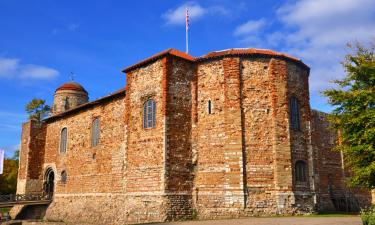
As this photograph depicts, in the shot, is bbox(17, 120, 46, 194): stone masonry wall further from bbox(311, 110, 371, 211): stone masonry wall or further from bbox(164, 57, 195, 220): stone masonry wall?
bbox(311, 110, 371, 211): stone masonry wall

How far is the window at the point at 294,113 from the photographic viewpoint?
1956 centimetres

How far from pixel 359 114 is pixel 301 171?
18.7 ft

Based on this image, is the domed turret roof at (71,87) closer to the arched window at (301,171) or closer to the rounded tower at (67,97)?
the rounded tower at (67,97)

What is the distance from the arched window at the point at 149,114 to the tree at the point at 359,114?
27.3ft

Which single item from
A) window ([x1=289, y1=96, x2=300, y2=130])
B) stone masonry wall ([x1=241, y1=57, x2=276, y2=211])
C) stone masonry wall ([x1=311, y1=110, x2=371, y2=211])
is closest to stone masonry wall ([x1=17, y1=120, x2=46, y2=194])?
stone masonry wall ([x1=241, y1=57, x2=276, y2=211])

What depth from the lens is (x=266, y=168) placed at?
18.2 metres

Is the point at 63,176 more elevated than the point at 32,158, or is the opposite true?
the point at 32,158

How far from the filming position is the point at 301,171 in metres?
19.2

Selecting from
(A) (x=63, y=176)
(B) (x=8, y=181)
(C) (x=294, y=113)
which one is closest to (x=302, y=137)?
(C) (x=294, y=113)

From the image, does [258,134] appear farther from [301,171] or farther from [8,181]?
[8,181]

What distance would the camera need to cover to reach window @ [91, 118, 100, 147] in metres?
25.0

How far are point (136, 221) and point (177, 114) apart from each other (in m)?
5.49

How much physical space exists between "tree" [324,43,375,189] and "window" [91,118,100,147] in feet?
49.2

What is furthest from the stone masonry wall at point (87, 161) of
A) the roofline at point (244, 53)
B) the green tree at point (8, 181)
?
the green tree at point (8, 181)
